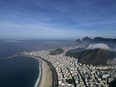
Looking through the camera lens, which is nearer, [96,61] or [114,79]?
[114,79]

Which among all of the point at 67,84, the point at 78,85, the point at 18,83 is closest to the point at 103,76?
the point at 78,85

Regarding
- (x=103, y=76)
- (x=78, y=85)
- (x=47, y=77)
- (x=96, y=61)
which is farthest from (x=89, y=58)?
(x=47, y=77)

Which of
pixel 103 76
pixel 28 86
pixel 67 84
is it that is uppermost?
pixel 103 76

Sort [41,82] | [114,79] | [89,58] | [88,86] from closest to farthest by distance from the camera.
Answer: [88,86] → [114,79] → [41,82] → [89,58]

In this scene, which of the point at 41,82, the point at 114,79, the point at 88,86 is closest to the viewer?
the point at 88,86

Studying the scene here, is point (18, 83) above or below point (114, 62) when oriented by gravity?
below

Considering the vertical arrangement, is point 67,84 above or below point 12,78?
above

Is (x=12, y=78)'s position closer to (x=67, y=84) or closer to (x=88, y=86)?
(x=67, y=84)

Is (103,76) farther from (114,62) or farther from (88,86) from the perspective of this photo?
(114,62)

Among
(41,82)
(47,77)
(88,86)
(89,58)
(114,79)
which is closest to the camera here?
(88,86)
